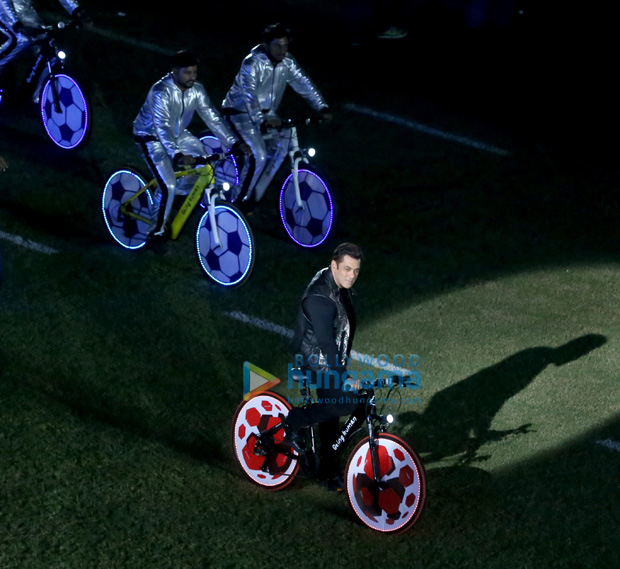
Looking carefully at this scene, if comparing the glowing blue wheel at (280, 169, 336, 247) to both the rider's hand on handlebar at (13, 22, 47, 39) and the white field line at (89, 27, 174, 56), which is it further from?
the white field line at (89, 27, 174, 56)

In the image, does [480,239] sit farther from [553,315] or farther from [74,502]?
[74,502]

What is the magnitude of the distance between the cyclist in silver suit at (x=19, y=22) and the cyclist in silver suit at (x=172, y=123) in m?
2.80

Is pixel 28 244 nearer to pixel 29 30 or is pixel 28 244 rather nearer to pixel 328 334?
pixel 29 30

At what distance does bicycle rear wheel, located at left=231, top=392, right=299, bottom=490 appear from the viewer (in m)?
8.27

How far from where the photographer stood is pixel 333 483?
8.23 metres

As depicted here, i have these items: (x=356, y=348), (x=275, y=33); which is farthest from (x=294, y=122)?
(x=356, y=348)

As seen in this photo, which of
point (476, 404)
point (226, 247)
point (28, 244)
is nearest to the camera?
point (476, 404)

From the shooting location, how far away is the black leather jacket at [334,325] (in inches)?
296

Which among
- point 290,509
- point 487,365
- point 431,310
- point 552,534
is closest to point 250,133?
point 431,310

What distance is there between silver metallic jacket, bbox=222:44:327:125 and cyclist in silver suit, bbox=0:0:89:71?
2.62m

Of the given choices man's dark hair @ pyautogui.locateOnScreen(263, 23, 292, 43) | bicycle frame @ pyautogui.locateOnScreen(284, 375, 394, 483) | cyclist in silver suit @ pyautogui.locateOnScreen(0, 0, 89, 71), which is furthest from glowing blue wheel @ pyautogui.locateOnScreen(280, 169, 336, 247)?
bicycle frame @ pyautogui.locateOnScreen(284, 375, 394, 483)

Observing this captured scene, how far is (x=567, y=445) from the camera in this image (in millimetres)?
9102

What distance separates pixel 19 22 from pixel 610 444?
782cm

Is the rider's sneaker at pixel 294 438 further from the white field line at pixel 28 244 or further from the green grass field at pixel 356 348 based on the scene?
the white field line at pixel 28 244
